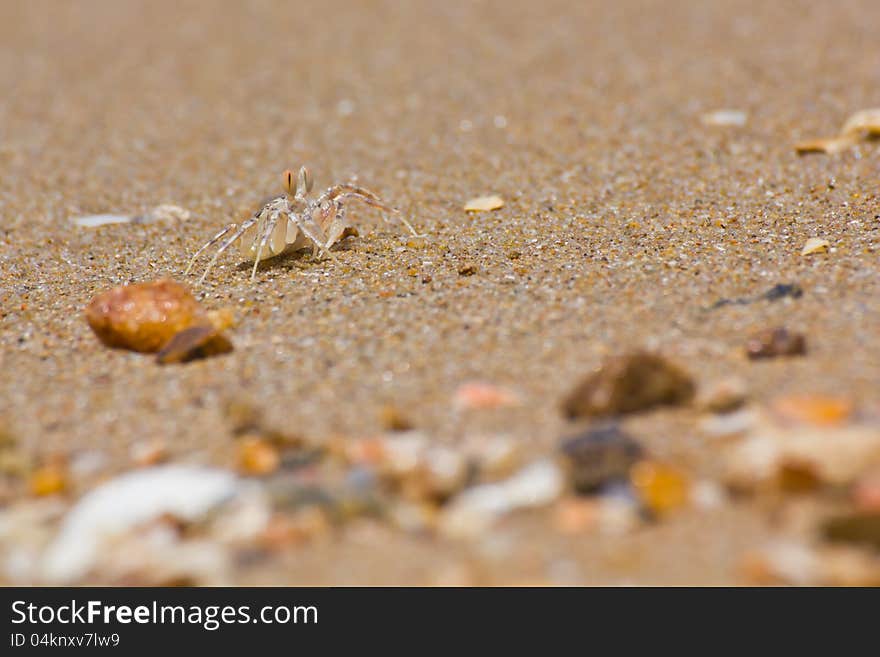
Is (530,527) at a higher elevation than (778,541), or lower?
higher

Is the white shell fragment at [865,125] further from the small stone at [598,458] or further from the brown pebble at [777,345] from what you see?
the small stone at [598,458]

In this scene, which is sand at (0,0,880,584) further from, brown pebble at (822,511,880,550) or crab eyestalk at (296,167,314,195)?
crab eyestalk at (296,167,314,195)

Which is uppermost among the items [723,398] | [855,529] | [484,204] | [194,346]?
[484,204]

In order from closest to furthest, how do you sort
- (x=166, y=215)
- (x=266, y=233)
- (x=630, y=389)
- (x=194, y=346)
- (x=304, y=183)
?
(x=630, y=389) < (x=194, y=346) < (x=266, y=233) < (x=304, y=183) < (x=166, y=215)

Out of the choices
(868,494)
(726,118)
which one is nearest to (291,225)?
(868,494)

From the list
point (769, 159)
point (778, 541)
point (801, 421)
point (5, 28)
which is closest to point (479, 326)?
point (801, 421)

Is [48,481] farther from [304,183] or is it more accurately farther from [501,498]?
[304,183]
